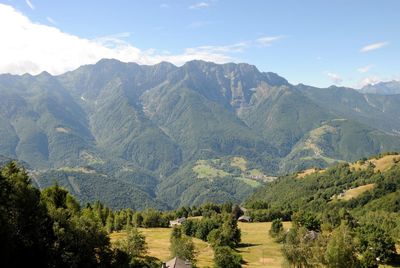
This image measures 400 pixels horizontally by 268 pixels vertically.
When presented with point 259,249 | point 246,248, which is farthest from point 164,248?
point 259,249

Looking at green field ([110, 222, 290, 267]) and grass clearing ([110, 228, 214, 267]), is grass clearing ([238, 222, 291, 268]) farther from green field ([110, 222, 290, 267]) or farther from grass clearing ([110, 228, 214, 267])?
grass clearing ([110, 228, 214, 267])

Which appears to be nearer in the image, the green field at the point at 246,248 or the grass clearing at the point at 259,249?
the green field at the point at 246,248

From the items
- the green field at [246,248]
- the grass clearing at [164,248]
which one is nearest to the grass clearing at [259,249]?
the green field at [246,248]

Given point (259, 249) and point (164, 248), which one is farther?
point (259, 249)

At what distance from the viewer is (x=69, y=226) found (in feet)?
185

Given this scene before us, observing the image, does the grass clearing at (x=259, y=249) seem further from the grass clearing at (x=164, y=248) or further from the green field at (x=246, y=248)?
the grass clearing at (x=164, y=248)

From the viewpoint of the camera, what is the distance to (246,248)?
122938 millimetres

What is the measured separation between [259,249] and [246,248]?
418 cm

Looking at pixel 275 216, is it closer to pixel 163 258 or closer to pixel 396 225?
pixel 396 225

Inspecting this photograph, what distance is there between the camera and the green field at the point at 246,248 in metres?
102

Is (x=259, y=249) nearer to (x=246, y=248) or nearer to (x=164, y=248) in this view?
(x=246, y=248)

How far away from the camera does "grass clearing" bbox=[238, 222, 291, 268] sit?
341ft

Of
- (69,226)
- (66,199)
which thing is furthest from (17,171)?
(66,199)

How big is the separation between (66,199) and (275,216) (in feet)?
420
